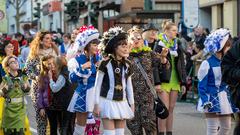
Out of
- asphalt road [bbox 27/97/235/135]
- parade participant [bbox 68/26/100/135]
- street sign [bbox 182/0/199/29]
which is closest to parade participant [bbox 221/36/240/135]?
parade participant [bbox 68/26/100/135]

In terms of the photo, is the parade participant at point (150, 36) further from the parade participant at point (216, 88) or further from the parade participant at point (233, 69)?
the parade participant at point (233, 69)

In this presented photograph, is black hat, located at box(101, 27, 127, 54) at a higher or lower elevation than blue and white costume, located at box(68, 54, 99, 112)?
higher

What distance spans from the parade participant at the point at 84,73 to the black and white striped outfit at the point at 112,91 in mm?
740

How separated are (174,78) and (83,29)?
2304mm

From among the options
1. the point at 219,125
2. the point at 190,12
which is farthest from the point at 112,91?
the point at 190,12

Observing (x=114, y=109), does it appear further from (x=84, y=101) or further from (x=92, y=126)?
(x=92, y=126)

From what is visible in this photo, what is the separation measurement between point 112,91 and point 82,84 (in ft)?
3.38

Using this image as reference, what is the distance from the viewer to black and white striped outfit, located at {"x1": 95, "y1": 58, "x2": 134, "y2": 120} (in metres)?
8.84

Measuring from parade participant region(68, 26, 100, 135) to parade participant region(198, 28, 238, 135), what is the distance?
1539 millimetres

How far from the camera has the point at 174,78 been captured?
1170cm

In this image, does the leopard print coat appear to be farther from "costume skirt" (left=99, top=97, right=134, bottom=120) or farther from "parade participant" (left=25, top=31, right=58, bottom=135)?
"costume skirt" (left=99, top=97, right=134, bottom=120)

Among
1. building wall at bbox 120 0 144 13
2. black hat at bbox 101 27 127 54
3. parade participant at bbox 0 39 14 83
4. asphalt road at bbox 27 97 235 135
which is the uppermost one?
building wall at bbox 120 0 144 13

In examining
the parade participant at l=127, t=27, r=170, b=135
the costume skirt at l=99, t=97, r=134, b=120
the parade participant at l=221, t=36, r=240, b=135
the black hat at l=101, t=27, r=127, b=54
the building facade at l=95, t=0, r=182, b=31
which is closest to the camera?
the parade participant at l=221, t=36, r=240, b=135

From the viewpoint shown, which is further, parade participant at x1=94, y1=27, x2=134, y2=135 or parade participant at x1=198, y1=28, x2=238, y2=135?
parade participant at x1=198, y1=28, x2=238, y2=135
